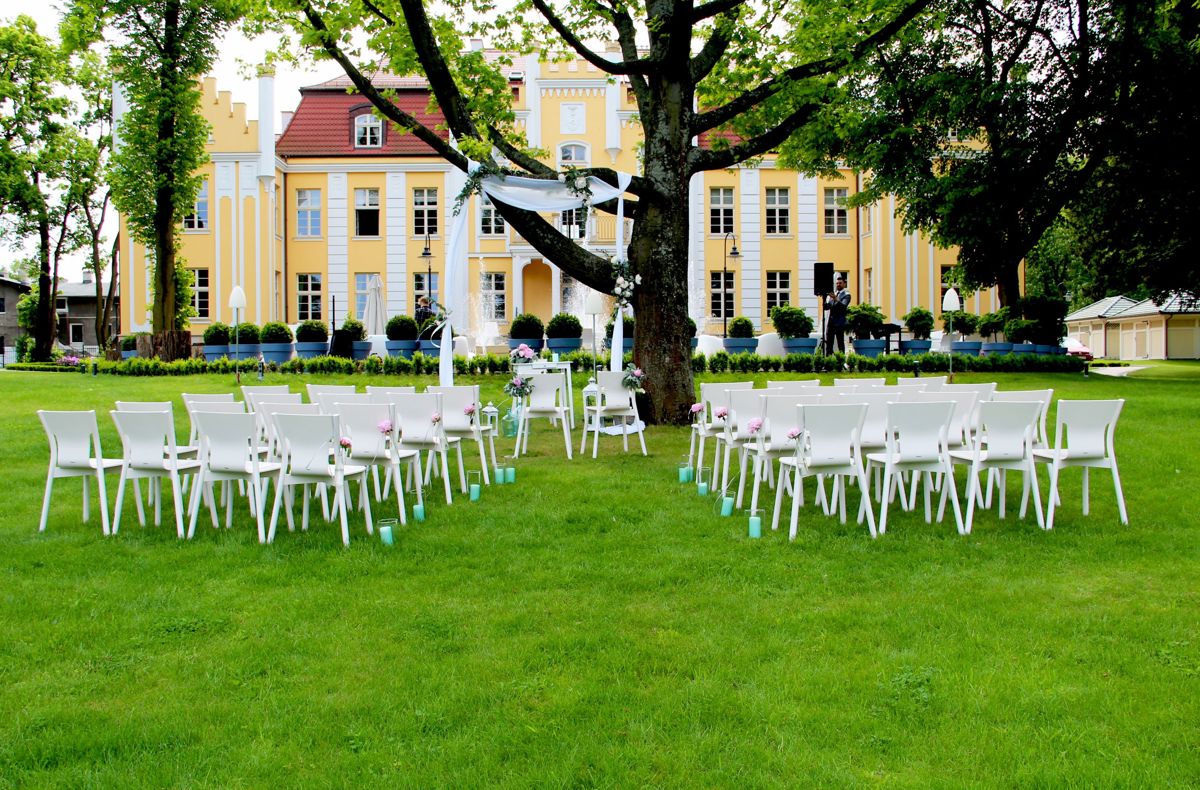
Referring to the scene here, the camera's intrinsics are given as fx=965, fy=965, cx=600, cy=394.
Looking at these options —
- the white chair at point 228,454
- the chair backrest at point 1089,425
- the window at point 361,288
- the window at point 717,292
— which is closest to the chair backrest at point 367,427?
the white chair at point 228,454

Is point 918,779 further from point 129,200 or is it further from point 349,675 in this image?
point 129,200

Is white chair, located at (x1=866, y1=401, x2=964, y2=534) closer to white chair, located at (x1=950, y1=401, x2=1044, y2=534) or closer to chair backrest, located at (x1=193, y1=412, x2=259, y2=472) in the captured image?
white chair, located at (x1=950, y1=401, x2=1044, y2=534)

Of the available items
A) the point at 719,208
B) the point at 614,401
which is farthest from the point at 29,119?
the point at 614,401

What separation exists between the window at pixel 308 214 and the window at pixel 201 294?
3.41 meters

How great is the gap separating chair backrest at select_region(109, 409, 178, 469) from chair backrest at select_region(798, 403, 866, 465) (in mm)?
4353

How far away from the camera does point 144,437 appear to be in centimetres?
679

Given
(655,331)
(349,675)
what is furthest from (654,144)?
(349,675)

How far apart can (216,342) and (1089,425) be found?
746 inches

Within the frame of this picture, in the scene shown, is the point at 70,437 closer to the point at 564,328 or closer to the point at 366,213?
the point at 564,328

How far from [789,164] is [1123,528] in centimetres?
1306

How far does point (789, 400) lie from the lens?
7105mm

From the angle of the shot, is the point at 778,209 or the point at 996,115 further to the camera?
the point at 778,209

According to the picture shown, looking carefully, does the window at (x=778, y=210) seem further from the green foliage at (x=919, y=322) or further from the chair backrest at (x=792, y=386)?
the chair backrest at (x=792, y=386)

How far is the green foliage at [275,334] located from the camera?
2100 cm
